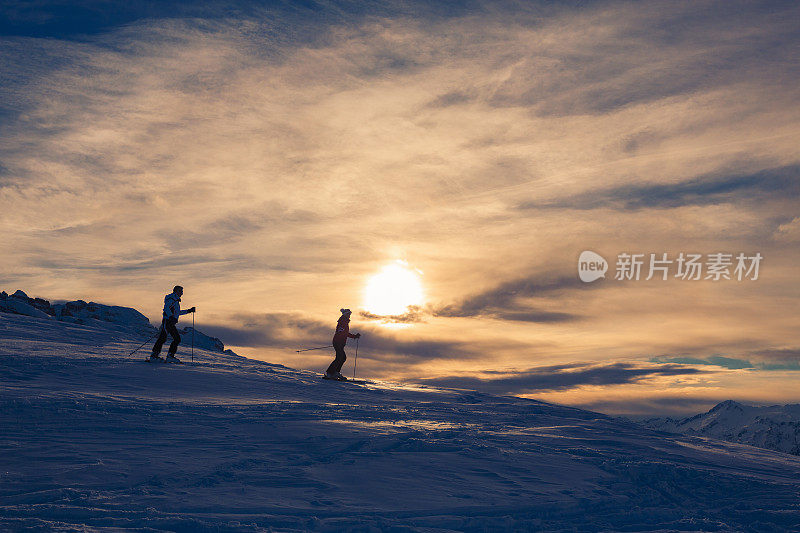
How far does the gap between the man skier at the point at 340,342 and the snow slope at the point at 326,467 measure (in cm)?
516

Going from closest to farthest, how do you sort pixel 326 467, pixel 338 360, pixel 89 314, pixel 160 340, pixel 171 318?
1. pixel 326 467
2. pixel 160 340
3. pixel 171 318
4. pixel 338 360
5. pixel 89 314

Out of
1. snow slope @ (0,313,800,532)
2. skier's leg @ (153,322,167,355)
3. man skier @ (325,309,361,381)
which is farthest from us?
man skier @ (325,309,361,381)

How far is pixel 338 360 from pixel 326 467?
11.9 m

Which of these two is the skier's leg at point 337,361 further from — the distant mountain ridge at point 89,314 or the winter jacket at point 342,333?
the distant mountain ridge at point 89,314

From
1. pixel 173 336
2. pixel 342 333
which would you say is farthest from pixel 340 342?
pixel 173 336

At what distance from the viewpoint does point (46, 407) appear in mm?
11117

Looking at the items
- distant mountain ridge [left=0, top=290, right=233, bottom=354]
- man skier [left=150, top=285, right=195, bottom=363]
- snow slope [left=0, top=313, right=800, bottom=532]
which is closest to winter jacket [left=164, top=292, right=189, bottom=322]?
man skier [left=150, top=285, right=195, bottom=363]

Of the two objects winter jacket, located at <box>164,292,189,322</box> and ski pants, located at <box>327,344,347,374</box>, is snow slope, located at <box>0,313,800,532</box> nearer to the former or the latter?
winter jacket, located at <box>164,292,189,322</box>

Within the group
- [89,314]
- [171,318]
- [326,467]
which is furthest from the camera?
[89,314]

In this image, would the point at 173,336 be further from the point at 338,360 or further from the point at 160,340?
the point at 338,360

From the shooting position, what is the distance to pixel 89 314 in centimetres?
5522

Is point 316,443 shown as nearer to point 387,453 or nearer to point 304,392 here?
point 387,453

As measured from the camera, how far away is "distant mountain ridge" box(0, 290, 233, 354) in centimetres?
3018

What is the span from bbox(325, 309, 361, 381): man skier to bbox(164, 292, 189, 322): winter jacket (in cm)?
520
